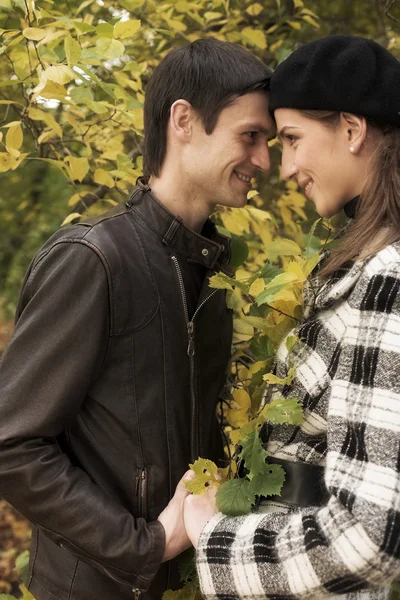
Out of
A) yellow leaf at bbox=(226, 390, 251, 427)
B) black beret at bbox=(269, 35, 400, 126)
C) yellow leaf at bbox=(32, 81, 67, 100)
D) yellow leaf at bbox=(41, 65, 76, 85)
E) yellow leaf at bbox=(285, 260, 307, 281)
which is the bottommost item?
yellow leaf at bbox=(226, 390, 251, 427)

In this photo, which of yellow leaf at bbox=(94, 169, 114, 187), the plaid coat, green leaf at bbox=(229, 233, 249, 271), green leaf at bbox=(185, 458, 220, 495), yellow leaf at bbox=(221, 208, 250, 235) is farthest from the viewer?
yellow leaf at bbox=(221, 208, 250, 235)

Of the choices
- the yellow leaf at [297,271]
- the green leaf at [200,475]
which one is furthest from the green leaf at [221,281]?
the green leaf at [200,475]

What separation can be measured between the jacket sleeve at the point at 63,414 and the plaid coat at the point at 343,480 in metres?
0.29

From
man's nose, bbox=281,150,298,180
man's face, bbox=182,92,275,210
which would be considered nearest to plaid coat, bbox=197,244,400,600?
man's nose, bbox=281,150,298,180

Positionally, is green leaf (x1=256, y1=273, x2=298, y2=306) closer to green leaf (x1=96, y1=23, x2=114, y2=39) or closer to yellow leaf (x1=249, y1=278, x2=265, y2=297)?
yellow leaf (x1=249, y1=278, x2=265, y2=297)

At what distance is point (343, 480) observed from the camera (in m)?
1.41

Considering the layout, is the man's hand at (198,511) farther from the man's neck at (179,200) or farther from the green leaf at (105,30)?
the green leaf at (105,30)

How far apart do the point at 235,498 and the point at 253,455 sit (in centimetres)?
11

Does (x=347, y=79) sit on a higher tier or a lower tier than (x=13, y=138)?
higher

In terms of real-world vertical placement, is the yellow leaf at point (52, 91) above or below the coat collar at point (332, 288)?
above

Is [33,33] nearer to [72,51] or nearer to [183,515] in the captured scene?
[72,51]

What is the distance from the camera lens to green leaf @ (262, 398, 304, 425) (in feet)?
5.31

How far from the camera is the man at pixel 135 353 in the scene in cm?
184

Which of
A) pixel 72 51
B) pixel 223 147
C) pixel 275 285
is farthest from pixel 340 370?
pixel 72 51
